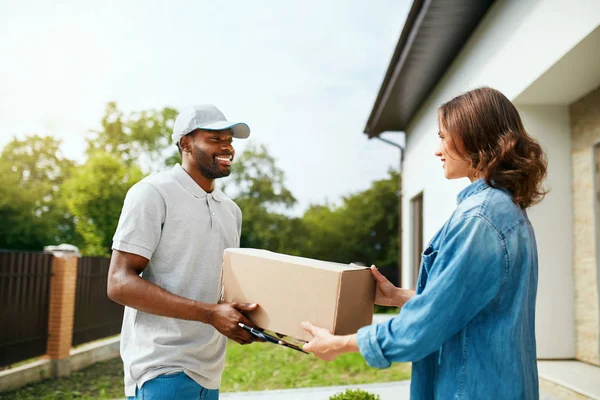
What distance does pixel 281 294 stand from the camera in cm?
174

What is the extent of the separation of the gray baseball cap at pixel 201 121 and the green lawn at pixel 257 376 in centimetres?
451

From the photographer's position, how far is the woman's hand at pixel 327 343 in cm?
153

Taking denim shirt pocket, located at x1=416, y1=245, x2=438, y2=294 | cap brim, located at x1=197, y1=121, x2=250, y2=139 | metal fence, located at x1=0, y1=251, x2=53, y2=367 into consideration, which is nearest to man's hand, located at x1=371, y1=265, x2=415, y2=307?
denim shirt pocket, located at x1=416, y1=245, x2=438, y2=294

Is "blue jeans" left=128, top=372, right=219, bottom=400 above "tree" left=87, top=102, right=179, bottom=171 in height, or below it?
below

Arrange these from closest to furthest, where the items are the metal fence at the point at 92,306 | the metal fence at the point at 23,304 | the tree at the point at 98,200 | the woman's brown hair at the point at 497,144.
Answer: the woman's brown hair at the point at 497,144, the metal fence at the point at 23,304, the metal fence at the point at 92,306, the tree at the point at 98,200

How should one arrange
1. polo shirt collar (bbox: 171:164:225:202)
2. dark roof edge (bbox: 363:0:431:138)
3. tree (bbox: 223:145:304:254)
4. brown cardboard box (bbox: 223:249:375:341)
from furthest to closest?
tree (bbox: 223:145:304:254), dark roof edge (bbox: 363:0:431:138), polo shirt collar (bbox: 171:164:225:202), brown cardboard box (bbox: 223:249:375:341)

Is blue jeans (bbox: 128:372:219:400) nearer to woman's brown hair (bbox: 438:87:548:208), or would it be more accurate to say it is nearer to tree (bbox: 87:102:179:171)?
woman's brown hair (bbox: 438:87:548:208)

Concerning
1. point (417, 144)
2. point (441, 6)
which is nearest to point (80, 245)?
point (417, 144)

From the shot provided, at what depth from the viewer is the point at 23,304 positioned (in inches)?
278

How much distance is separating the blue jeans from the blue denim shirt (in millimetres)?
875

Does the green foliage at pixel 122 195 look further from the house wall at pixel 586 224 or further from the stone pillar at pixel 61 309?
the house wall at pixel 586 224

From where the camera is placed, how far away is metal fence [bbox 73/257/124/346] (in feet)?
28.2

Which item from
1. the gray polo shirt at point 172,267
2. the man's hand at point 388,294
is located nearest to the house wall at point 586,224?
the man's hand at point 388,294

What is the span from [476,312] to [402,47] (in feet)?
19.2
